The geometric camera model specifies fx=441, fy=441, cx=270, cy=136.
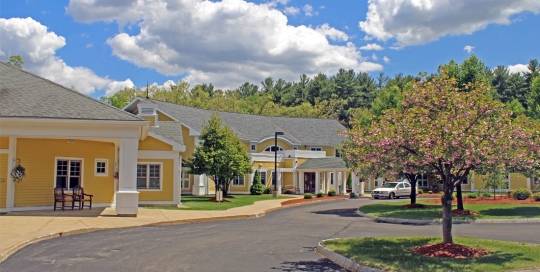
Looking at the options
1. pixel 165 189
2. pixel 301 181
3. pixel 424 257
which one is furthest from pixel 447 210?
pixel 301 181

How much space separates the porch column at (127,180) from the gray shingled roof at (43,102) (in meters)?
1.18

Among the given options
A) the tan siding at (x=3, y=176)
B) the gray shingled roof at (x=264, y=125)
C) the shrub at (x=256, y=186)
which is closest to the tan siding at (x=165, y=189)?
the tan siding at (x=3, y=176)

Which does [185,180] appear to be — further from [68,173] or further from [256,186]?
[68,173]

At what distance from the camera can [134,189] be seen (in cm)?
1797

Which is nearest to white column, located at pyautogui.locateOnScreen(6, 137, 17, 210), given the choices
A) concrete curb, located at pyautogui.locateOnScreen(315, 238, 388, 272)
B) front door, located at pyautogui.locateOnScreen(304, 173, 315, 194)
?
concrete curb, located at pyautogui.locateOnScreen(315, 238, 388, 272)

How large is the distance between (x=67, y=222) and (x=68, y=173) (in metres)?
5.36

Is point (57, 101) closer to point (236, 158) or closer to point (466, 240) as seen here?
point (236, 158)

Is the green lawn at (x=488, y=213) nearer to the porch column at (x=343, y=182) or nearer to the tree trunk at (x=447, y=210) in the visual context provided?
the tree trunk at (x=447, y=210)

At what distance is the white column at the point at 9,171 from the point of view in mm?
18188

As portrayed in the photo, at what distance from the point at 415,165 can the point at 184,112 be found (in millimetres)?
35148

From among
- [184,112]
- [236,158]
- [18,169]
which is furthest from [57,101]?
[184,112]

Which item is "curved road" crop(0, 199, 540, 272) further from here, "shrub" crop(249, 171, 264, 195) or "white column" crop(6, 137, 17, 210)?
"shrub" crop(249, 171, 264, 195)

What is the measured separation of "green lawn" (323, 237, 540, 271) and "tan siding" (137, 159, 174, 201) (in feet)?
45.6

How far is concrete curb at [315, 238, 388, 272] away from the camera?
9055 millimetres
